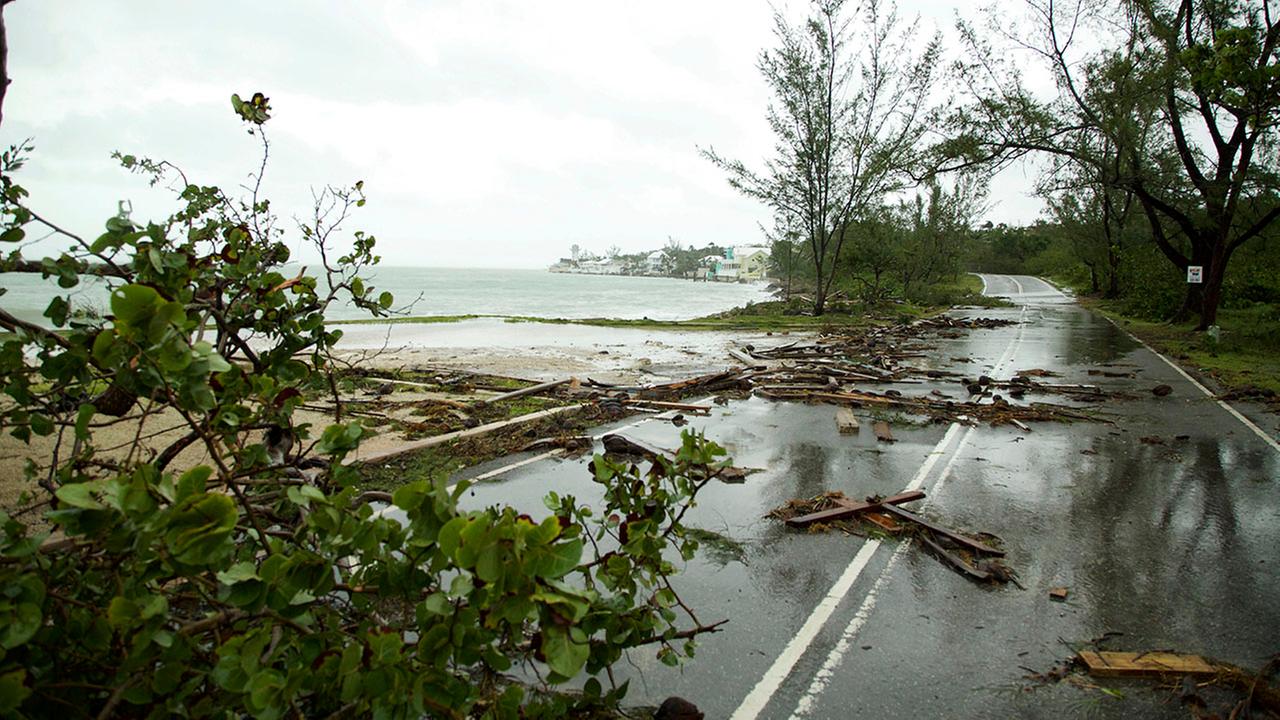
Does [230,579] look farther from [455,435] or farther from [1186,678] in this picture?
[455,435]

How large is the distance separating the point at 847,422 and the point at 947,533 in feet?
15.8

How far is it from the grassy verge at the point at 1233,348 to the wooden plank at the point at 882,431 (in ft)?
23.9

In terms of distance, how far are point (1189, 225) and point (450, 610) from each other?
1097 inches

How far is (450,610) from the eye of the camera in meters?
2.07

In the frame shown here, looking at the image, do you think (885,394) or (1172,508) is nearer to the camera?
(1172,508)

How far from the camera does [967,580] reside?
17.2 ft

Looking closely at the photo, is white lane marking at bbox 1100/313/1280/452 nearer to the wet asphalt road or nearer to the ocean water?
the wet asphalt road

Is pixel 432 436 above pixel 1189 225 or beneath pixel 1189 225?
beneath

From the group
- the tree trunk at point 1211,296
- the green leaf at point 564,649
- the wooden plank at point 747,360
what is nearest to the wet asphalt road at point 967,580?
the green leaf at point 564,649

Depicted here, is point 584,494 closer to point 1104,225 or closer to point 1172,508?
point 1172,508

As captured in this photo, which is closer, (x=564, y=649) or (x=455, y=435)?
(x=564, y=649)

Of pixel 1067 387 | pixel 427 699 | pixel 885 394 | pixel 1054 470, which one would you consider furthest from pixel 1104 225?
pixel 427 699

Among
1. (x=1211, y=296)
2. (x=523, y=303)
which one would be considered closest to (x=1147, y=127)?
(x=1211, y=296)

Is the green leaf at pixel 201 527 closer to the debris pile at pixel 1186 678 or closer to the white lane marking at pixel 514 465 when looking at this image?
the debris pile at pixel 1186 678
